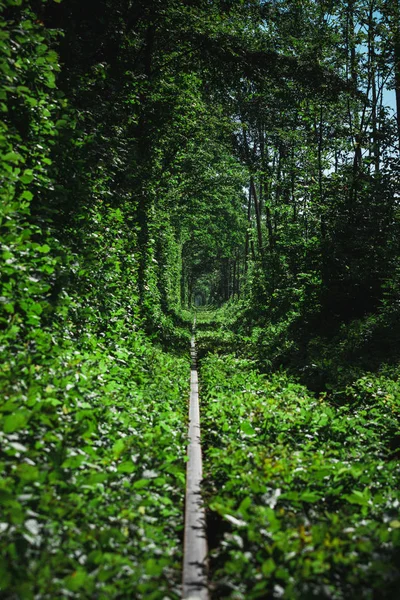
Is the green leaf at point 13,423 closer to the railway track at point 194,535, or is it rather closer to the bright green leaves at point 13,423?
the bright green leaves at point 13,423

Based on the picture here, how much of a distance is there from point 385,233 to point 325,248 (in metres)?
1.83

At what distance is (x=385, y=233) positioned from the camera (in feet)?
39.7

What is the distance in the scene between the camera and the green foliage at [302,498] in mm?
2578

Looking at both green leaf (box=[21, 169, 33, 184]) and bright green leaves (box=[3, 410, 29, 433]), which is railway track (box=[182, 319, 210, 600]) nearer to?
bright green leaves (box=[3, 410, 29, 433])

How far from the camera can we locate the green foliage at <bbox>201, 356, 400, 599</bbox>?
2578 millimetres

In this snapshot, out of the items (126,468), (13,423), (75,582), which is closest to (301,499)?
(126,468)

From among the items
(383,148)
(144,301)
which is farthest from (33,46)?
(383,148)

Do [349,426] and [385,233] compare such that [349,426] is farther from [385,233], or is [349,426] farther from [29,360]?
[385,233]

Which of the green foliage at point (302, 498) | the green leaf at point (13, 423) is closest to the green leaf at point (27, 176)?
the green leaf at point (13, 423)

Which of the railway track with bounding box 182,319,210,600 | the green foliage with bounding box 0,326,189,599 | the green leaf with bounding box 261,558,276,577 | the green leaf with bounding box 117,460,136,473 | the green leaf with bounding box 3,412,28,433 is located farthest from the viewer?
the green leaf with bounding box 117,460,136,473

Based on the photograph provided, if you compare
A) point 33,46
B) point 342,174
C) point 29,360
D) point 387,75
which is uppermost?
point 387,75

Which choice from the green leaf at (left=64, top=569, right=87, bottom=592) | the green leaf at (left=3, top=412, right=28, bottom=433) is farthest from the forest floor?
the green leaf at (left=3, top=412, right=28, bottom=433)

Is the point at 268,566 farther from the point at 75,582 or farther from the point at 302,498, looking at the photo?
the point at 75,582

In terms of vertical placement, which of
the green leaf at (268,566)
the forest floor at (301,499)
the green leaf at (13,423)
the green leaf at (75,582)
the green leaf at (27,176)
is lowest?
the forest floor at (301,499)
